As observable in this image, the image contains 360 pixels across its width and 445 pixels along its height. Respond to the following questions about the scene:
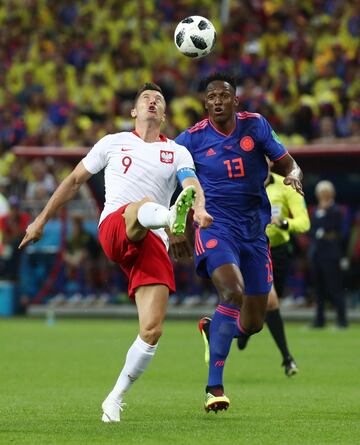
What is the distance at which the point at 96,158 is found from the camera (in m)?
8.55

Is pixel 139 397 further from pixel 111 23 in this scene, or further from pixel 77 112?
pixel 111 23

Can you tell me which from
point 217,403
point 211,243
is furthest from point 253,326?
point 217,403

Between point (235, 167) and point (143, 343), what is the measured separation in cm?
205

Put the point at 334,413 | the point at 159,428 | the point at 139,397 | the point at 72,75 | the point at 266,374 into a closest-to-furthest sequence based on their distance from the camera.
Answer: the point at 159,428, the point at 334,413, the point at 139,397, the point at 266,374, the point at 72,75

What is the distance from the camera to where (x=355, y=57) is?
23031 millimetres

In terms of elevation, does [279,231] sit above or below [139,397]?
above

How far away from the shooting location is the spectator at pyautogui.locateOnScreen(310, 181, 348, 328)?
64.7ft

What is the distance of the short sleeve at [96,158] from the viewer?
8.52m

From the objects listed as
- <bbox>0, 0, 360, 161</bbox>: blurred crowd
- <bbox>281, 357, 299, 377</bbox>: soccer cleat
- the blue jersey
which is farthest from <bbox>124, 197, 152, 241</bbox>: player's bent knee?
<bbox>0, 0, 360, 161</bbox>: blurred crowd

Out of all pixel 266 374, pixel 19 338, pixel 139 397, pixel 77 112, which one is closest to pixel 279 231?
pixel 266 374

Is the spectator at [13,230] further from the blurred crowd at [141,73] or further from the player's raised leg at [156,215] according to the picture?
the player's raised leg at [156,215]

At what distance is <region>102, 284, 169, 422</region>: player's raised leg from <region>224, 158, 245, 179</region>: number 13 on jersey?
1.73 meters

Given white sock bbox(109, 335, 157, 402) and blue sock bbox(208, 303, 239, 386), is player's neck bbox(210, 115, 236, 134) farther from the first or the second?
white sock bbox(109, 335, 157, 402)

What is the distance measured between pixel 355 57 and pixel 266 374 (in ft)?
37.5
